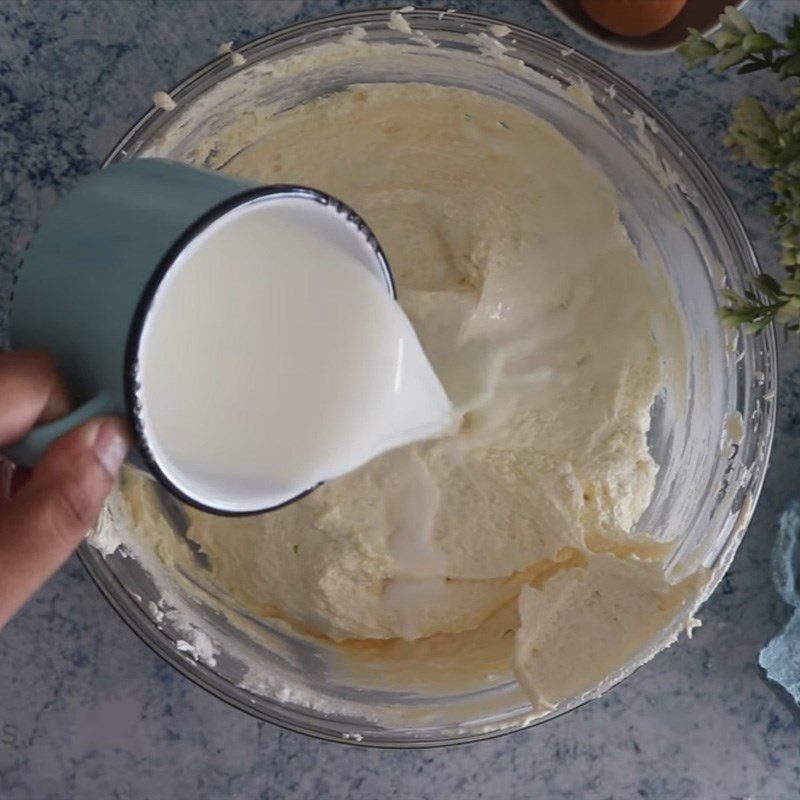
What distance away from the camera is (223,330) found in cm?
77

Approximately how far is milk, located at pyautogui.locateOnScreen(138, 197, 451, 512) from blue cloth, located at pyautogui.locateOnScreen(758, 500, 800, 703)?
470 mm

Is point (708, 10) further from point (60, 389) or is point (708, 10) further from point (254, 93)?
point (60, 389)

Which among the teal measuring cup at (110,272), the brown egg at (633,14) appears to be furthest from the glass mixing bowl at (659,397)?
the teal measuring cup at (110,272)

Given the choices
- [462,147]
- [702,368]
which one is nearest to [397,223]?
[462,147]

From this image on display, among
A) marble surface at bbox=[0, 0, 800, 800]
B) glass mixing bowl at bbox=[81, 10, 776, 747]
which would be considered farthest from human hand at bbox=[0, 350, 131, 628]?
marble surface at bbox=[0, 0, 800, 800]

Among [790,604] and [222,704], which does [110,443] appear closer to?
[222,704]

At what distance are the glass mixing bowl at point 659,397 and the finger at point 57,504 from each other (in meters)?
0.28

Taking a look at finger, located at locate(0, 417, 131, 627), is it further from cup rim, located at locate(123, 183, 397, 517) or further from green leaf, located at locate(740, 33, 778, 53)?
green leaf, located at locate(740, 33, 778, 53)

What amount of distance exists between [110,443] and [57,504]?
0.20 feet

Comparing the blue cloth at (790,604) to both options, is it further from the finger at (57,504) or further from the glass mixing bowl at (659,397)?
the finger at (57,504)

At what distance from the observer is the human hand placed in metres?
0.65

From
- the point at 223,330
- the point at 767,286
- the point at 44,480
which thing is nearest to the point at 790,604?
the point at 767,286

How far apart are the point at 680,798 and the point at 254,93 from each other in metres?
0.91

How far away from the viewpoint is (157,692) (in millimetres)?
1093
